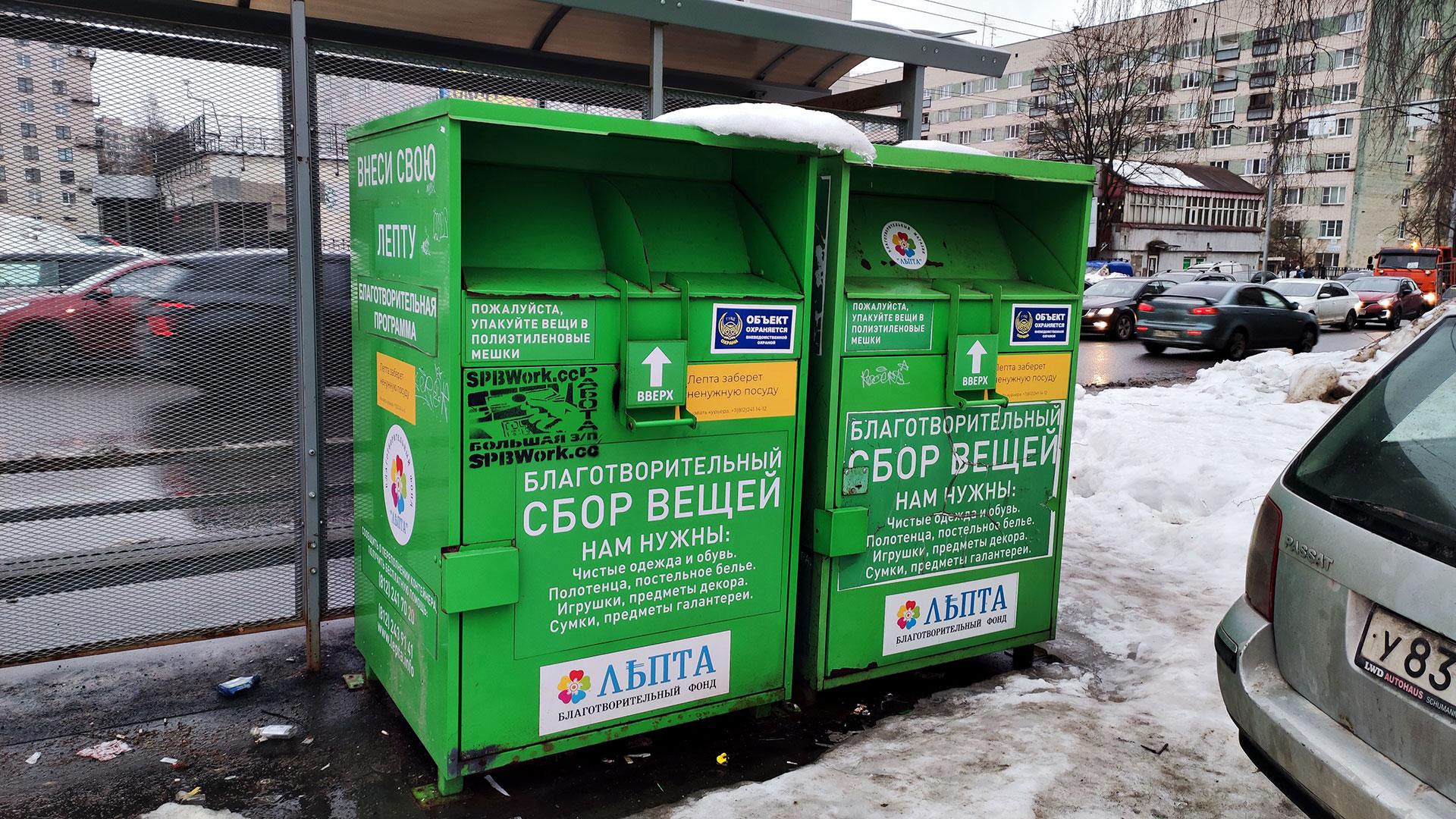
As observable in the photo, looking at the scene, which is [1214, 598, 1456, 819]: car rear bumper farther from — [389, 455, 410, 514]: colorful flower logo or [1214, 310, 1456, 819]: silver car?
[389, 455, 410, 514]: colorful flower logo

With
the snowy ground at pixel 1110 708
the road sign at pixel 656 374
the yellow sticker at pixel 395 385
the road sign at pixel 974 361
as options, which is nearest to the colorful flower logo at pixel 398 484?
the yellow sticker at pixel 395 385

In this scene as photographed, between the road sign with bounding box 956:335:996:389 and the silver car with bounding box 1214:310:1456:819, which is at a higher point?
the road sign with bounding box 956:335:996:389

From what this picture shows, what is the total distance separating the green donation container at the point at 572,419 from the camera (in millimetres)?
3088

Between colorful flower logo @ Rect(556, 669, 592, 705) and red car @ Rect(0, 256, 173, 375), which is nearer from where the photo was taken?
colorful flower logo @ Rect(556, 669, 592, 705)

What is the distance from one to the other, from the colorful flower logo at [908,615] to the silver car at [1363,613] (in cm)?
129

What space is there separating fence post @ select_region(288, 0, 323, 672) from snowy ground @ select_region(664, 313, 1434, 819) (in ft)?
6.11

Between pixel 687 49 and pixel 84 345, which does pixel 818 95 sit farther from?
pixel 84 345

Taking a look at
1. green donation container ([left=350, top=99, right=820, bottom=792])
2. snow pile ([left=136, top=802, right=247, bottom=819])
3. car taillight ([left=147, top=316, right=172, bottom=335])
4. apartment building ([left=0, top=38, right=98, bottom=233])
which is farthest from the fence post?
snow pile ([left=136, top=802, right=247, bottom=819])

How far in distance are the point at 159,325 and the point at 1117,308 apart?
21.2m

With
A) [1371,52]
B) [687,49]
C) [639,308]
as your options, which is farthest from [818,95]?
[1371,52]

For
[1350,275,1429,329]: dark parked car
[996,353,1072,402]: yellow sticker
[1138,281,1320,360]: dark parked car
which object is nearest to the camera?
[996,353,1072,402]: yellow sticker

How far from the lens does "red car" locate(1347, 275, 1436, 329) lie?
2958 cm

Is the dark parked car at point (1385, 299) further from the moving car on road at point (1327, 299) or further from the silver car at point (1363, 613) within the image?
the silver car at point (1363, 613)

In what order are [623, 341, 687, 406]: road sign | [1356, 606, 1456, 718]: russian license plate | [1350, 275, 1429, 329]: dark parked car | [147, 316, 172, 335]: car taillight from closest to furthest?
[1356, 606, 1456, 718]: russian license plate → [623, 341, 687, 406]: road sign → [147, 316, 172, 335]: car taillight → [1350, 275, 1429, 329]: dark parked car
